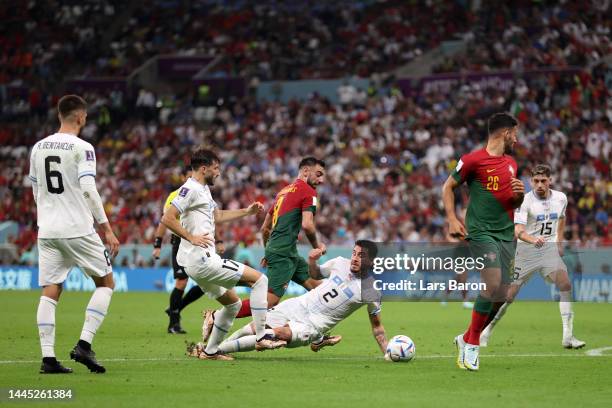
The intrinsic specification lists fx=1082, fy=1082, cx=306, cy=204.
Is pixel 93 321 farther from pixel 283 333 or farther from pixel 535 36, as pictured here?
pixel 535 36

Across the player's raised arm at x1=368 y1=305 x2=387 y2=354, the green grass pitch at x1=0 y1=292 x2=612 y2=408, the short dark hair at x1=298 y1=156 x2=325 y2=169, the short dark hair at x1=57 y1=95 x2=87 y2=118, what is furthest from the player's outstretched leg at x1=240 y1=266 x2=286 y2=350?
the short dark hair at x1=57 y1=95 x2=87 y2=118

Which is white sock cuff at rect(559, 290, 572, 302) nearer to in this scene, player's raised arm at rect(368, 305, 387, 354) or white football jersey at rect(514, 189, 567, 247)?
white football jersey at rect(514, 189, 567, 247)

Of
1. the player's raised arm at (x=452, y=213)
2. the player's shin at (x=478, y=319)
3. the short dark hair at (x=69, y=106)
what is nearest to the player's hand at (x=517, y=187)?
the player's raised arm at (x=452, y=213)

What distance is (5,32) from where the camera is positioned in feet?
156

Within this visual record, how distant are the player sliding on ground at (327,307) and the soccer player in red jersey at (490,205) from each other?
47.0 inches

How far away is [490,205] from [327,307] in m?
2.18

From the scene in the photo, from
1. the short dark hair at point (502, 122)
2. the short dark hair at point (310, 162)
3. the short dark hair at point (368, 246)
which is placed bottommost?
the short dark hair at point (368, 246)

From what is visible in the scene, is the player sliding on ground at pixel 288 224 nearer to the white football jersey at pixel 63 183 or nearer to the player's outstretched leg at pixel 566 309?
the player's outstretched leg at pixel 566 309

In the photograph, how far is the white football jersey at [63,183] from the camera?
1016 centimetres

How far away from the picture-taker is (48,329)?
33.4 feet

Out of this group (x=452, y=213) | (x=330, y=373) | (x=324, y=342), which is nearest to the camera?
(x=452, y=213)

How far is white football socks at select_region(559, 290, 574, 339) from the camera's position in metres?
13.8

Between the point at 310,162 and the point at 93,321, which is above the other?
the point at 310,162

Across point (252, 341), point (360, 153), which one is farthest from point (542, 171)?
point (360, 153)
